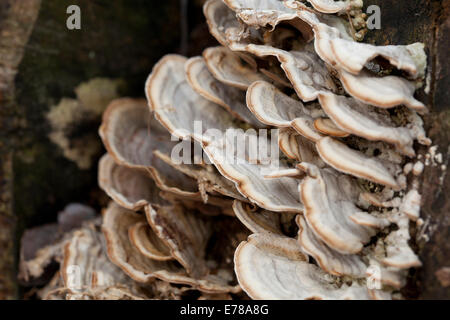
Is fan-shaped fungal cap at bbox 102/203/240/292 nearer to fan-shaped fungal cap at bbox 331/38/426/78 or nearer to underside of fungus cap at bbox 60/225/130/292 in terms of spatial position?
underside of fungus cap at bbox 60/225/130/292

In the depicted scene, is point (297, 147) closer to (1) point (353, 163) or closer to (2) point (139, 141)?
(1) point (353, 163)

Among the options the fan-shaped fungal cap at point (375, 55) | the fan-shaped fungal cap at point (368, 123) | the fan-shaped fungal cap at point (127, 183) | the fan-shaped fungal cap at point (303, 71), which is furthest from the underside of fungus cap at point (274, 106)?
the fan-shaped fungal cap at point (127, 183)

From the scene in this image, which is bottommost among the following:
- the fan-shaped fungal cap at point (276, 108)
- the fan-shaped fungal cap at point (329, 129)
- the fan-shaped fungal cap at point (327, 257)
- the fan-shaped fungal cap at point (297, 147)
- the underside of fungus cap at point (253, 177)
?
the fan-shaped fungal cap at point (327, 257)

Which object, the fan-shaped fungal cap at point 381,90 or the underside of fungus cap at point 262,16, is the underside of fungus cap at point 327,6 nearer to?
the underside of fungus cap at point 262,16

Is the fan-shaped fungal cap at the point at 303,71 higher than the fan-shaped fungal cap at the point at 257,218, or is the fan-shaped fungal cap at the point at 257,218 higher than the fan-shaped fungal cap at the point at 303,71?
the fan-shaped fungal cap at the point at 303,71
